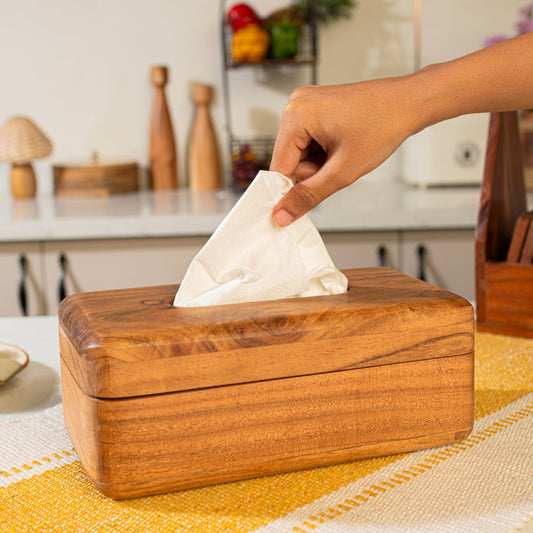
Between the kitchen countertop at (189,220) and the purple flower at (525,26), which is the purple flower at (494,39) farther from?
the kitchen countertop at (189,220)

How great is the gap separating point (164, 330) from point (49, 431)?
0.21 meters

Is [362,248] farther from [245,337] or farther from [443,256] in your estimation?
[245,337]

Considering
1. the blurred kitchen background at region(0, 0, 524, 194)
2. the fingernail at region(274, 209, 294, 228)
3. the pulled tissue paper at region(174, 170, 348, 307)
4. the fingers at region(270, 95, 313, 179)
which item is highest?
the blurred kitchen background at region(0, 0, 524, 194)

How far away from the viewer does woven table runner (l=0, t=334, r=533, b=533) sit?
1.50ft

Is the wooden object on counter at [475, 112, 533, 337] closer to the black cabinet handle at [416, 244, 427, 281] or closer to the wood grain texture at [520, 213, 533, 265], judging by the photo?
the wood grain texture at [520, 213, 533, 265]

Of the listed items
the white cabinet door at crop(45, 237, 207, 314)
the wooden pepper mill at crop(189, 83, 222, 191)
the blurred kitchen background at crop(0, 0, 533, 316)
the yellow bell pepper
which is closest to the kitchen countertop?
the white cabinet door at crop(45, 237, 207, 314)

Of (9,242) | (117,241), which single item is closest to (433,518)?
(117,241)

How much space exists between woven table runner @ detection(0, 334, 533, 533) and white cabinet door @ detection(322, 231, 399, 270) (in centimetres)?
109

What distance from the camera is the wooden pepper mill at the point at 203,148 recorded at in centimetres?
221

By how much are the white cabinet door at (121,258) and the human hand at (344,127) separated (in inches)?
42.8

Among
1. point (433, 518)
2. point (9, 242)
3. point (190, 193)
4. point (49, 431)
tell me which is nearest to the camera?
point (433, 518)

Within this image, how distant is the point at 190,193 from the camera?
7.03 ft

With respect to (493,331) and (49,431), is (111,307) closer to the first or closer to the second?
(49,431)

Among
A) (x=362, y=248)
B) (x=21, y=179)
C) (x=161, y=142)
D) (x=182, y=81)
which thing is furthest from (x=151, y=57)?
(x=362, y=248)
